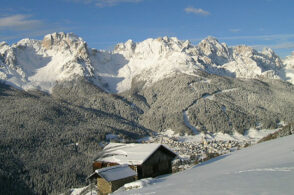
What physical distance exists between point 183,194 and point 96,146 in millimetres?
176747

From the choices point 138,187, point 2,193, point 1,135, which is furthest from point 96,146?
point 138,187

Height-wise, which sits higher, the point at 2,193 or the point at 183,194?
the point at 183,194

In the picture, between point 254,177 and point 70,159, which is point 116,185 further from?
point 70,159

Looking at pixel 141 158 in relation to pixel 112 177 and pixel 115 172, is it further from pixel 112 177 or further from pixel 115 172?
pixel 112 177

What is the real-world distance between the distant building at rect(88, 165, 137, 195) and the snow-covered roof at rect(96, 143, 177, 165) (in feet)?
6.50

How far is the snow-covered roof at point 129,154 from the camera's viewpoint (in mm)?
34719

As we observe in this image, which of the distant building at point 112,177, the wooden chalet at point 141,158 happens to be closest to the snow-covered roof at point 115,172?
the distant building at point 112,177

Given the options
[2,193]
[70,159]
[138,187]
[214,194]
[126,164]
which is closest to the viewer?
[214,194]

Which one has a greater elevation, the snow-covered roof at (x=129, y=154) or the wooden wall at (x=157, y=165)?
the snow-covered roof at (x=129, y=154)

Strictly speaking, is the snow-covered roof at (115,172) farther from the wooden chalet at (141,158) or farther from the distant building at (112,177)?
the wooden chalet at (141,158)

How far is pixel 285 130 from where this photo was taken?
44.8 m

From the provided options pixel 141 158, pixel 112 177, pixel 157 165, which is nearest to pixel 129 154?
pixel 141 158

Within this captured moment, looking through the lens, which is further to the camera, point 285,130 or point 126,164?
point 285,130

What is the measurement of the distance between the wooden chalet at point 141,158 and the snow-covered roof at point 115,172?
194 cm
